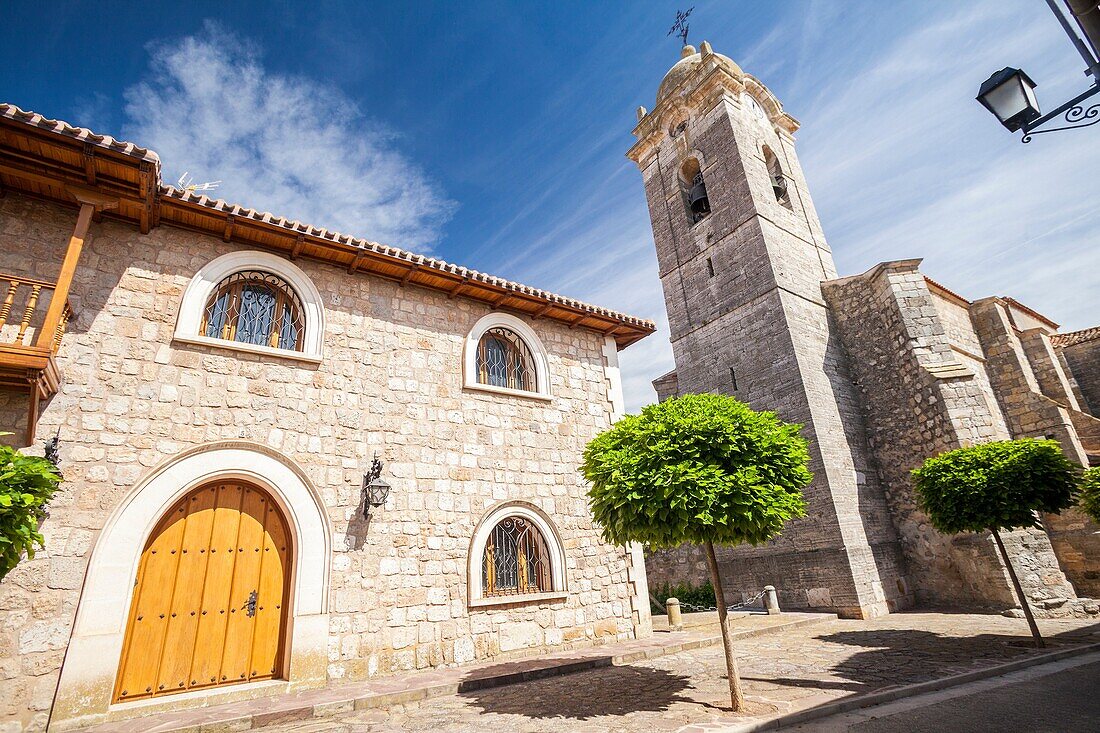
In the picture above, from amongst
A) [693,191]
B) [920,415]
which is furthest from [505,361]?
[693,191]

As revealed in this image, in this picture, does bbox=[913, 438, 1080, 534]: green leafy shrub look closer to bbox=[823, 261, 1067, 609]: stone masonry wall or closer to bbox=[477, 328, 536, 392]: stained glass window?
bbox=[823, 261, 1067, 609]: stone masonry wall

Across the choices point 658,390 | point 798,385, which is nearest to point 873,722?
point 798,385

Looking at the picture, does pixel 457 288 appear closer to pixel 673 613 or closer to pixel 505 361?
pixel 505 361

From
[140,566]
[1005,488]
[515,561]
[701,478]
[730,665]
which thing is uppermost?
[701,478]

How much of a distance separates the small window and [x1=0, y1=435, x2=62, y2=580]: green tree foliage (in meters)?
5.18

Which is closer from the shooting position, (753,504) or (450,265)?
(753,504)

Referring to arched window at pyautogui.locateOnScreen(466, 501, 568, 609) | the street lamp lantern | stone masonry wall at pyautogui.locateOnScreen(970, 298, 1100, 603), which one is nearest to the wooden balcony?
arched window at pyautogui.locateOnScreen(466, 501, 568, 609)

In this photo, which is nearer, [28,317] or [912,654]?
[28,317]

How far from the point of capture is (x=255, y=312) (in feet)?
23.5

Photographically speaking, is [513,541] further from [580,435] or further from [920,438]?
[920,438]

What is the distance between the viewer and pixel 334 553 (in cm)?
644

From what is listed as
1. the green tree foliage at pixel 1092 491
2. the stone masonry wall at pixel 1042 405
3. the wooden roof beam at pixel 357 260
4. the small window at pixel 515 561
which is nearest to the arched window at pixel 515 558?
the small window at pixel 515 561

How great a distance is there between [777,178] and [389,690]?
18.9m

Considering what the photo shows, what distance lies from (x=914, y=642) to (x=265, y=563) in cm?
994
